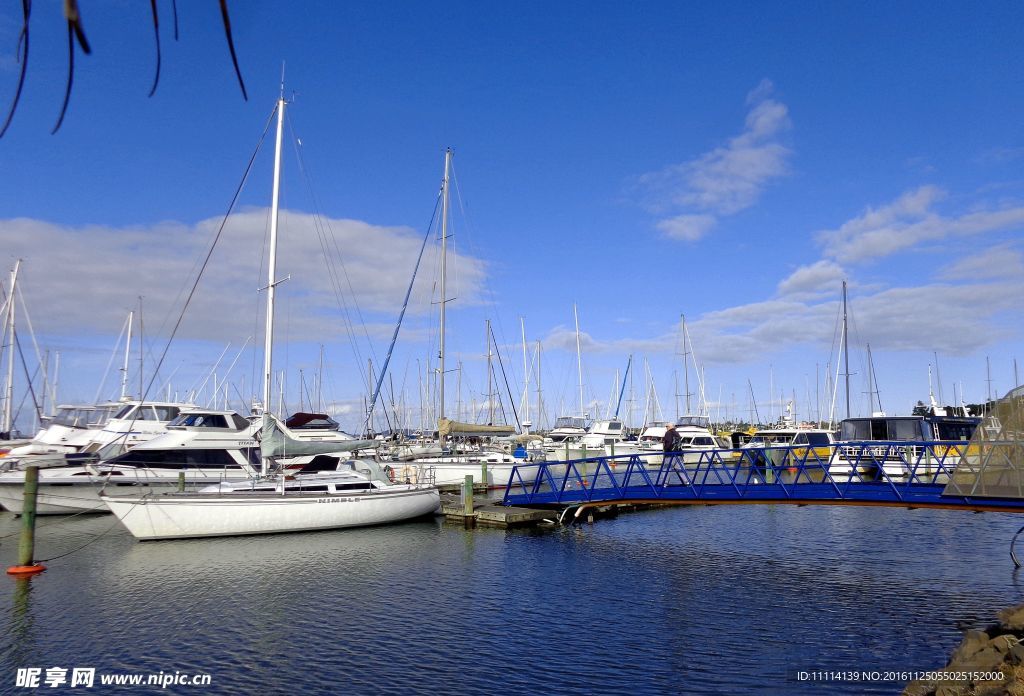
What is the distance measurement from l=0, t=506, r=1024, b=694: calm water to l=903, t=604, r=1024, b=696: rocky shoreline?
3.95 feet

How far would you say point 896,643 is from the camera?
1370 centimetres

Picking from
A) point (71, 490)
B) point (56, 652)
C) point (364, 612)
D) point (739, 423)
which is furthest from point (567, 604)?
point (739, 423)

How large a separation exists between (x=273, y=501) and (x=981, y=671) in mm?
20526

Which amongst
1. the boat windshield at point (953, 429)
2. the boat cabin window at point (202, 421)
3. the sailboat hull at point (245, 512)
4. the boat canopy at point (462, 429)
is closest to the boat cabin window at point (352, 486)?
the sailboat hull at point (245, 512)

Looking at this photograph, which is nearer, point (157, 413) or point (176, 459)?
point (176, 459)

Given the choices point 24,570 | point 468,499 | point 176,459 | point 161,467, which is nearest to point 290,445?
point 176,459

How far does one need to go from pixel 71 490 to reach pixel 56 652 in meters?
17.9

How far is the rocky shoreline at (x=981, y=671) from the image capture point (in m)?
9.51

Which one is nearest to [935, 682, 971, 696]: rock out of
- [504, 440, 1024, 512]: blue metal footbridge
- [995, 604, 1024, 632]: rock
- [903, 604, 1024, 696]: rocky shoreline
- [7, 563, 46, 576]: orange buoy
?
[903, 604, 1024, 696]: rocky shoreline

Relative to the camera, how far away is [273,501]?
79.7 feet

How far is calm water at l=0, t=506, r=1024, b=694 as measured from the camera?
12445mm

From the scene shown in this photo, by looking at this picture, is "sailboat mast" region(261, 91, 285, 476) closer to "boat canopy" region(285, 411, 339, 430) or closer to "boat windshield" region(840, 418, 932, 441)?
"boat canopy" region(285, 411, 339, 430)

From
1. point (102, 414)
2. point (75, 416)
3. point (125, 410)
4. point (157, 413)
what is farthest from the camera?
point (102, 414)

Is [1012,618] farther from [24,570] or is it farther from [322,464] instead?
[322,464]
